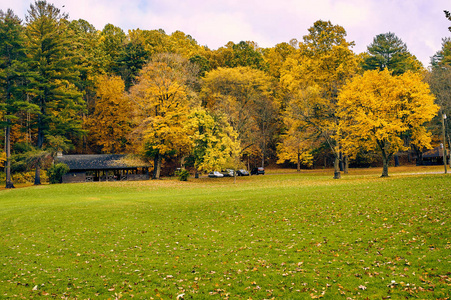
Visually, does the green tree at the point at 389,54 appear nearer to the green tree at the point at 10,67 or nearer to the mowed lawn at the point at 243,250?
the mowed lawn at the point at 243,250

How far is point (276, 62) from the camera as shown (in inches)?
2990

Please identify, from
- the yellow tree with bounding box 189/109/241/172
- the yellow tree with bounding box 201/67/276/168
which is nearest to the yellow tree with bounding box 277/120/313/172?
the yellow tree with bounding box 201/67/276/168

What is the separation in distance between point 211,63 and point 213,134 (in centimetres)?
2958

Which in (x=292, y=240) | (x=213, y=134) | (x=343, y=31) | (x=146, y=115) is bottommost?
(x=292, y=240)

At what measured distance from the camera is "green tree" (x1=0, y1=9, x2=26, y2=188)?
47.7 meters

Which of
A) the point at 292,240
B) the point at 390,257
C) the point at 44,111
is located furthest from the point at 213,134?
the point at 390,257

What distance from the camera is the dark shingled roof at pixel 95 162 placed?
52906 mm

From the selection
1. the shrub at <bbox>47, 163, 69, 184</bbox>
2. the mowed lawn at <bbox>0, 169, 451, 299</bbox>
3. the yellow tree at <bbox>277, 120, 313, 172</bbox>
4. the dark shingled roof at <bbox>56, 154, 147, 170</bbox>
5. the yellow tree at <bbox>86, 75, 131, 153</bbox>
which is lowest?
the mowed lawn at <bbox>0, 169, 451, 299</bbox>

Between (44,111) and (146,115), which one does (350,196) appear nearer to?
(146,115)

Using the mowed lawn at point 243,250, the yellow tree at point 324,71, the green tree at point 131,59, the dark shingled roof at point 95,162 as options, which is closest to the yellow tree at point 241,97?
the yellow tree at point 324,71

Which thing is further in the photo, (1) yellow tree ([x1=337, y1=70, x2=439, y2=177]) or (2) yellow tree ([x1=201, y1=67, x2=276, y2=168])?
(2) yellow tree ([x1=201, y1=67, x2=276, y2=168])

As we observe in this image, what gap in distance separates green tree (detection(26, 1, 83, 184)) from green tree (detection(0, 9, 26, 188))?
1952 millimetres

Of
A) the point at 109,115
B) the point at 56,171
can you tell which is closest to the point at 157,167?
the point at 56,171

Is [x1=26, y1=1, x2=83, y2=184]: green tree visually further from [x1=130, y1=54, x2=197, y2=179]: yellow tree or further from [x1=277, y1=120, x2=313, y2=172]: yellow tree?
[x1=277, y1=120, x2=313, y2=172]: yellow tree
